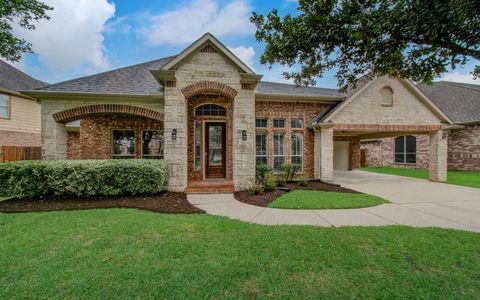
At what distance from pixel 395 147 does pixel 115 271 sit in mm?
22982

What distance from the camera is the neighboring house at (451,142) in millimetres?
15641

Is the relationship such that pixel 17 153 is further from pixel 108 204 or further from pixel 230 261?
pixel 230 261

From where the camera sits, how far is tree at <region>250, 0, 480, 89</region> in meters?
3.02

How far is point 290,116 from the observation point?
36.3 ft

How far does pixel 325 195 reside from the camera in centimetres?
763

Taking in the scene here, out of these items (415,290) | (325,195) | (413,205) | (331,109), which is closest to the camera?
(415,290)

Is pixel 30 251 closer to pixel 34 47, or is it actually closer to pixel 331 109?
pixel 331 109

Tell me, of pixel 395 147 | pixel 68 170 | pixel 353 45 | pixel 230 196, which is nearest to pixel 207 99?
pixel 230 196

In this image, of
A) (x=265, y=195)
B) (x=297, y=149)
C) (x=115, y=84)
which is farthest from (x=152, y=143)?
(x=297, y=149)

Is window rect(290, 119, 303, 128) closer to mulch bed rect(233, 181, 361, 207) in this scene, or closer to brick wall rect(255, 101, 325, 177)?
brick wall rect(255, 101, 325, 177)

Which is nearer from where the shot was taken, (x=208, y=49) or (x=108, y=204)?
(x=108, y=204)

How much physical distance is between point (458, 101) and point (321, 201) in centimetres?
1965

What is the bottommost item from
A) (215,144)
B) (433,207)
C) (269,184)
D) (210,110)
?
(433,207)

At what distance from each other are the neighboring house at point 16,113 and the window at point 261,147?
633 inches
